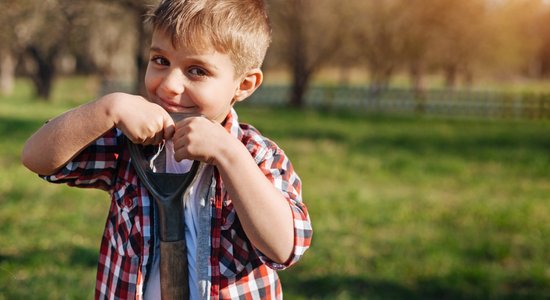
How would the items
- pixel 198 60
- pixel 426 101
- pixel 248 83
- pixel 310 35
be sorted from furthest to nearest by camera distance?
pixel 426 101, pixel 310 35, pixel 248 83, pixel 198 60

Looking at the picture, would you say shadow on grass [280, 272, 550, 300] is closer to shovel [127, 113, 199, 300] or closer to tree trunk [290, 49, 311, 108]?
shovel [127, 113, 199, 300]

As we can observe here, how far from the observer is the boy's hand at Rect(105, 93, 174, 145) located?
4.94 ft

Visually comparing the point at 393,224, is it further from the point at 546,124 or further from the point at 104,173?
the point at 546,124

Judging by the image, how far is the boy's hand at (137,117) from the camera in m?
1.51

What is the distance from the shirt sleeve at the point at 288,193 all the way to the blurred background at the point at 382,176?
7.79 ft

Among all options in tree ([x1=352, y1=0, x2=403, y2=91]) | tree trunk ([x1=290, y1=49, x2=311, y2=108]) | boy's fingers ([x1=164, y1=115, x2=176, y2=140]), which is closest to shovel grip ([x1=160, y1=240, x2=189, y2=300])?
boy's fingers ([x1=164, y1=115, x2=176, y2=140])

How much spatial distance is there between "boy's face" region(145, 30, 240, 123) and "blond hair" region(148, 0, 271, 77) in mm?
21

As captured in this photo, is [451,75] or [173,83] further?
[451,75]

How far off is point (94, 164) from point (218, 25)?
0.47m

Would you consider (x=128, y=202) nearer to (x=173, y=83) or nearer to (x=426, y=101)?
(x=173, y=83)

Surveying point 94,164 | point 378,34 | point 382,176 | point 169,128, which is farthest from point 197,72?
point 378,34

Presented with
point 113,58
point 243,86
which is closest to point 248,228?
point 243,86

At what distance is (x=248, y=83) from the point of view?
71.2 inches

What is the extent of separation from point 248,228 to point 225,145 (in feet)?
0.66
